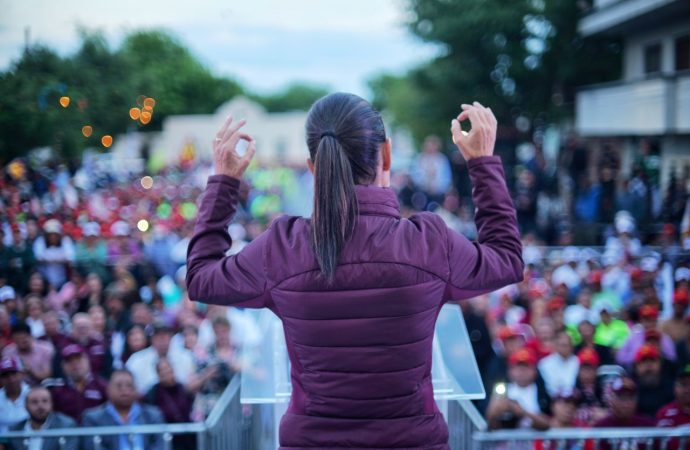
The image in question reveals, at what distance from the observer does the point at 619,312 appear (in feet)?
25.9

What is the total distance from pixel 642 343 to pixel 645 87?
1195 centimetres

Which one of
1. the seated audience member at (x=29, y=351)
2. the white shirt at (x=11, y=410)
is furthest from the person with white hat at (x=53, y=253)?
the white shirt at (x=11, y=410)

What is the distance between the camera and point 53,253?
8773mm

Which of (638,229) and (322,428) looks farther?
(638,229)

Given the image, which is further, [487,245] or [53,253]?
[53,253]

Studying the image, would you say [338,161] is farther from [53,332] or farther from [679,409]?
[53,332]

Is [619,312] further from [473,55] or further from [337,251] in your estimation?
[473,55]

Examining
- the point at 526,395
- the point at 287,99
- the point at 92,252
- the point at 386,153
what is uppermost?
the point at 287,99

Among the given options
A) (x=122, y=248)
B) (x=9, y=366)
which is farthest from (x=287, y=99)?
(x=9, y=366)

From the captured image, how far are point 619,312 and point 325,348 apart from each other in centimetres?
686

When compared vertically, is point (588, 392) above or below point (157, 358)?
below

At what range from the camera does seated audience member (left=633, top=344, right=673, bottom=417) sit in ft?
17.9

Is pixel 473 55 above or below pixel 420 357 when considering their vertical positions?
above

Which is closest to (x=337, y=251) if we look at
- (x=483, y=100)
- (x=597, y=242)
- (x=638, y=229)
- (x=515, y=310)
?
(x=515, y=310)
